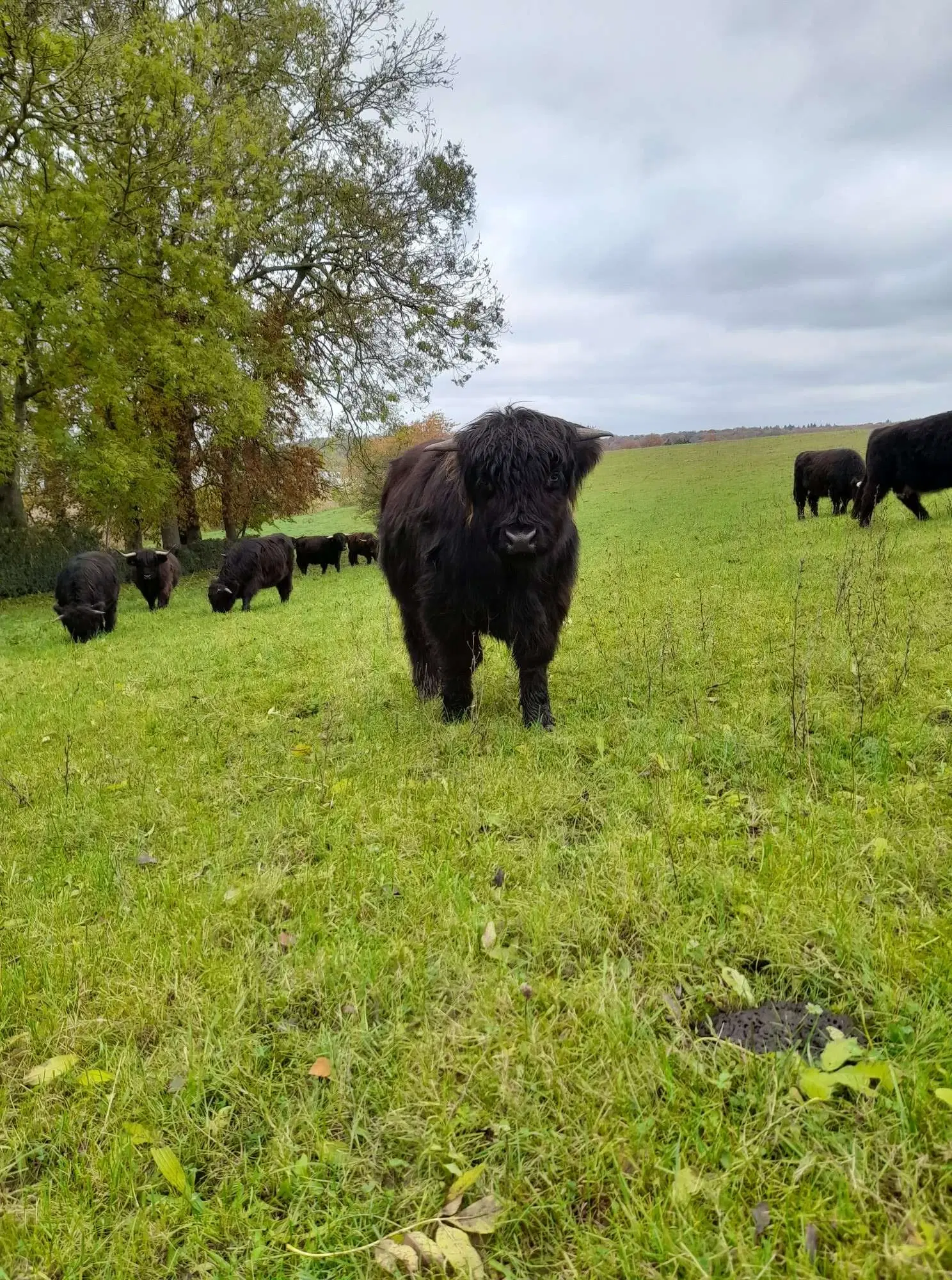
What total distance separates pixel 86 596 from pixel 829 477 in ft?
61.7

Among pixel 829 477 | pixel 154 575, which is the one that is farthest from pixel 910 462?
pixel 154 575

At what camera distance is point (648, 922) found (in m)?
2.59

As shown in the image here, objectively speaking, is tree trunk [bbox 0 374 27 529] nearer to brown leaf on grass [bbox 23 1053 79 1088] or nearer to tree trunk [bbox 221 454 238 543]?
tree trunk [bbox 221 454 238 543]

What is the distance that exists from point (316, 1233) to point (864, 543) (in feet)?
43.0

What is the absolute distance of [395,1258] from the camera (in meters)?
1.59

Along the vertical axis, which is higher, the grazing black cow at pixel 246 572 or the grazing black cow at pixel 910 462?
the grazing black cow at pixel 910 462

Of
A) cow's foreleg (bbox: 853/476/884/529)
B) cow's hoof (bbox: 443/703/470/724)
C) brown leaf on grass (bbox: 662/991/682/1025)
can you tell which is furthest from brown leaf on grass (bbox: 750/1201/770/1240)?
cow's foreleg (bbox: 853/476/884/529)

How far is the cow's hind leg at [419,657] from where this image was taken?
20.3 ft

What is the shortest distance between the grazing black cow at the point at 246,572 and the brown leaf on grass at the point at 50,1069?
1483cm

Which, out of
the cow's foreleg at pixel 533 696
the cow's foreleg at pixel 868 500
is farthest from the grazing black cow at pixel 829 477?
the cow's foreleg at pixel 533 696

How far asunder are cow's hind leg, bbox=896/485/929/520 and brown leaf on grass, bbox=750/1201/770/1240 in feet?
52.2

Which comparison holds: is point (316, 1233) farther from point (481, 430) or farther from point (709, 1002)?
point (481, 430)

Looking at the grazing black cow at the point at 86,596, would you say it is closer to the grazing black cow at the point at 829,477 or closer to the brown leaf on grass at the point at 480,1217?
the brown leaf on grass at the point at 480,1217

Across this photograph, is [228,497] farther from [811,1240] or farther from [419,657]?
[811,1240]
